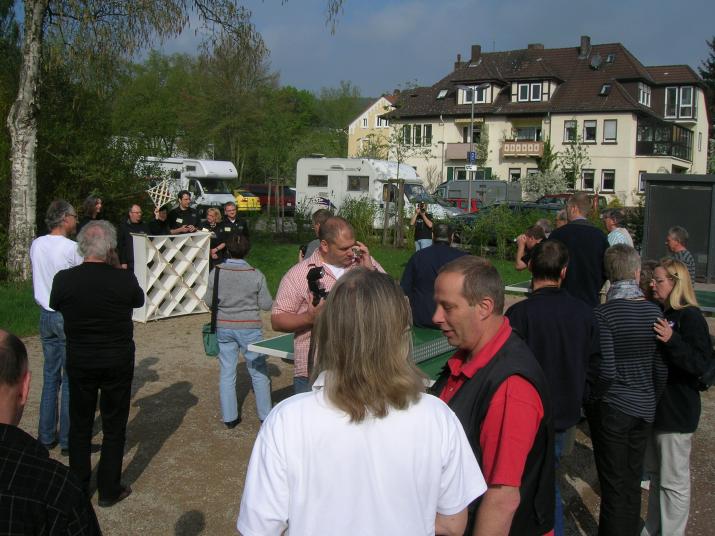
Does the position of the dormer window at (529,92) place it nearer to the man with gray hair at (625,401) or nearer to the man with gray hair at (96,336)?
the man with gray hair at (625,401)

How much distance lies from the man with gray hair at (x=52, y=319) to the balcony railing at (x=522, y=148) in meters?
47.3

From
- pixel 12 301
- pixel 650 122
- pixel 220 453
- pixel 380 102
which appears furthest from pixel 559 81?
pixel 220 453

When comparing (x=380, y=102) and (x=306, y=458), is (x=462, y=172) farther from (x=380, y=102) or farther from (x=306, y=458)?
(x=306, y=458)

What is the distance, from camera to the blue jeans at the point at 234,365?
233 inches

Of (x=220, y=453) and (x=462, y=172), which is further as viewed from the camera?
(x=462, y=172)

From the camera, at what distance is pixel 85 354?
14.1ft

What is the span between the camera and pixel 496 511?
7.38 ft

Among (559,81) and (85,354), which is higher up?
(559,81)

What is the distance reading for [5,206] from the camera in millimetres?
13648

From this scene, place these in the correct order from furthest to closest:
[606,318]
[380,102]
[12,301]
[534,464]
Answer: [380,102] → [12,301] → [606,318] → [534,464]

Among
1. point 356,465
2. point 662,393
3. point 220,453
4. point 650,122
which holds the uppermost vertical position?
point 650,122

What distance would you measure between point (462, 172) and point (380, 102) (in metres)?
23.7

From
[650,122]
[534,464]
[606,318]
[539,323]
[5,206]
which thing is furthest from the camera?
[650,122]

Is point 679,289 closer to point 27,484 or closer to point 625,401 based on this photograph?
point 625,401
